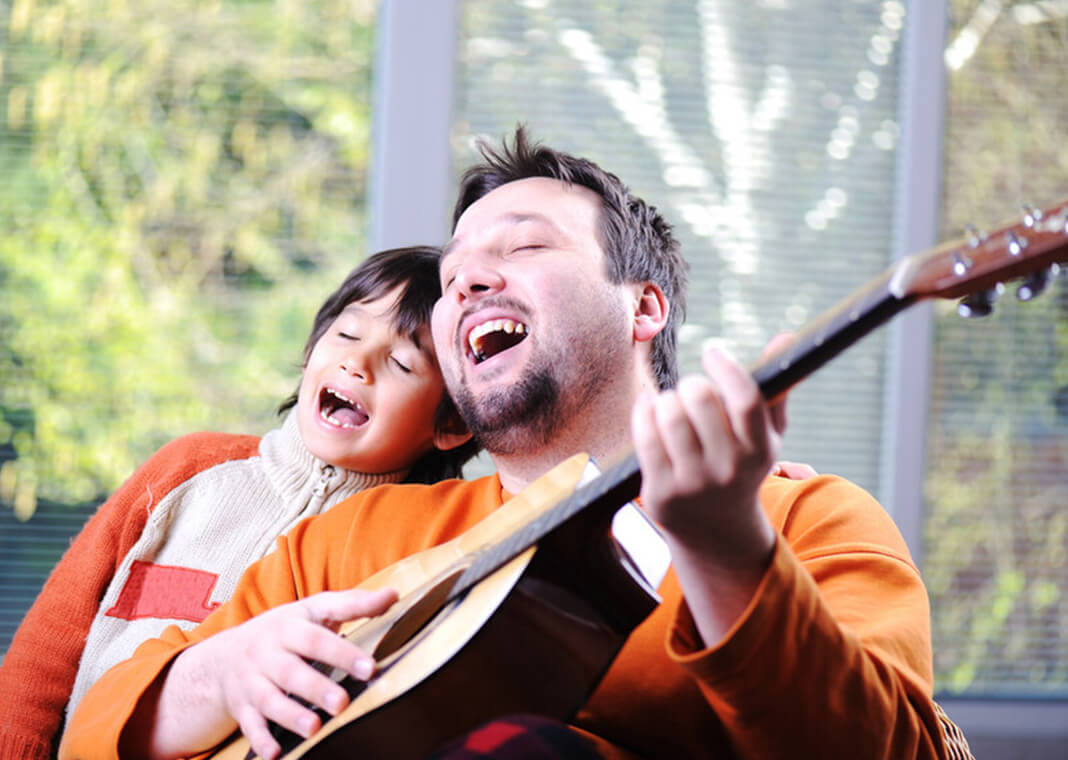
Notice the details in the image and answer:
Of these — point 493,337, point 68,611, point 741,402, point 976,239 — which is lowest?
point 68,611

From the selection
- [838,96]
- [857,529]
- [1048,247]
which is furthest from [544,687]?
[838,96]

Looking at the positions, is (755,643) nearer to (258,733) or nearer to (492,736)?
(492,736)

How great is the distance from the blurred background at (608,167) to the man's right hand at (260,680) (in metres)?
1.48

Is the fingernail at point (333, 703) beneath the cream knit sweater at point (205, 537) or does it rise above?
above

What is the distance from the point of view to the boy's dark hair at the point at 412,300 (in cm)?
160

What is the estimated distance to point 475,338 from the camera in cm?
138

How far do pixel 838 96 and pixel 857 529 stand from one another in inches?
74.9

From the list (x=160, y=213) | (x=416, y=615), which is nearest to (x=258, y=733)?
(x=416, y=615)

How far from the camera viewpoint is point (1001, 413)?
2.77 metres

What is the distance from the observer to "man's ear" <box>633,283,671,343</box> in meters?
1.48

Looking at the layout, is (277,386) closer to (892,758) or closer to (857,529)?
(857,529)

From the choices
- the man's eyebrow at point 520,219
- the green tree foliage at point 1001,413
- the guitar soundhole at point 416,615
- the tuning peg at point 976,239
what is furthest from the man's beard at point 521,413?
the green tree foliage at point 1001,413

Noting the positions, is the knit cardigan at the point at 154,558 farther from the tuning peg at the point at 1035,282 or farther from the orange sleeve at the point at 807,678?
the tuning peg at the point at 1035,282

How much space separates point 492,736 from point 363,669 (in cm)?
18
